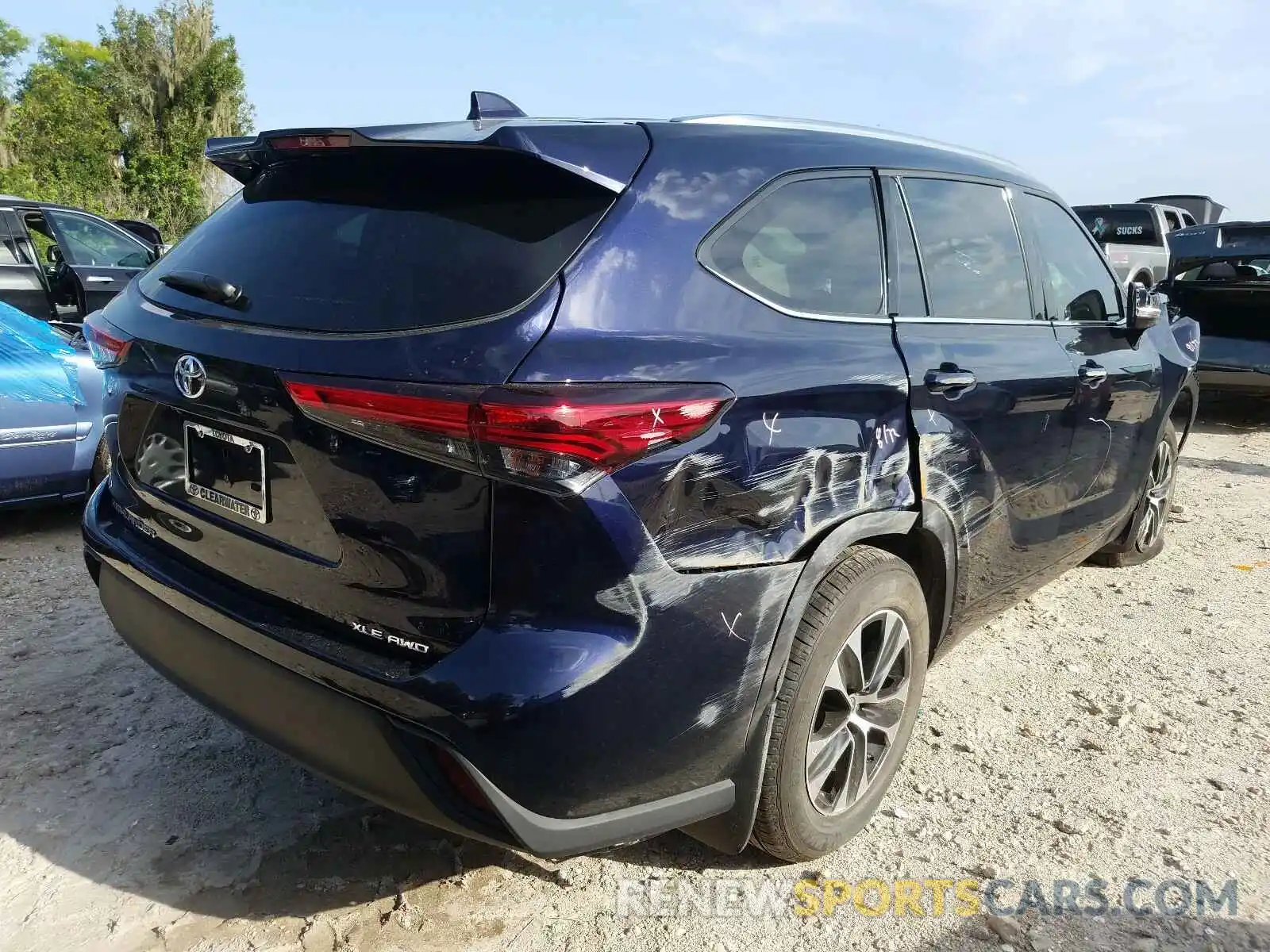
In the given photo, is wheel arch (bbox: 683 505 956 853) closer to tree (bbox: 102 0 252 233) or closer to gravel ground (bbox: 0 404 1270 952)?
gravel ground (bbox: 0 404 1270 952)

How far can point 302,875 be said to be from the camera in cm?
231

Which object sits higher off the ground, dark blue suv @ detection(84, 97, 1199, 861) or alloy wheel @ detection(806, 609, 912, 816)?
dark blue suv @ detection(84, 97, 1199, 861)

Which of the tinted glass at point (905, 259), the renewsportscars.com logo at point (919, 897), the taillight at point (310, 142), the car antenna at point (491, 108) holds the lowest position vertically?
the renewsportscars.com logo at point (919, 897)

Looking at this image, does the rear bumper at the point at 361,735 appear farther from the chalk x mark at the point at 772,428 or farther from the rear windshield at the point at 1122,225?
the rear windshield at the point at 1122,225

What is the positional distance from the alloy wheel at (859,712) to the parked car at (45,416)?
341 cm

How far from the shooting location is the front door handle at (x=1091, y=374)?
331 centimetres

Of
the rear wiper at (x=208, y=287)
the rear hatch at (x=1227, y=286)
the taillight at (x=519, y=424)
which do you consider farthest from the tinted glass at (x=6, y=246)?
the rear hatch at (x=1227, y=286)

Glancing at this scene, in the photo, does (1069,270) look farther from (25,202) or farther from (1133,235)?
(1133,235)

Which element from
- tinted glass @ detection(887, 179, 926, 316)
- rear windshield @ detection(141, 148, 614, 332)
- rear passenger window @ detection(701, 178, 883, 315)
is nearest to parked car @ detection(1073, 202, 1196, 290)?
tinted glass @ detection(887, 179, 926, 316)

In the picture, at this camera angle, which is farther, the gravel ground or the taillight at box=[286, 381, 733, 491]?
the gravel ground

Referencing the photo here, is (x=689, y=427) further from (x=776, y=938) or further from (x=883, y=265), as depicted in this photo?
(x=776, y=938)

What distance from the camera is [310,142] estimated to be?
2.13m

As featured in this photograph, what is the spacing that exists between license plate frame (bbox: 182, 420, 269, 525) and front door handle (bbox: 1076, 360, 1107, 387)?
270 centimetres

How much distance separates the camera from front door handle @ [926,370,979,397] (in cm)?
247
